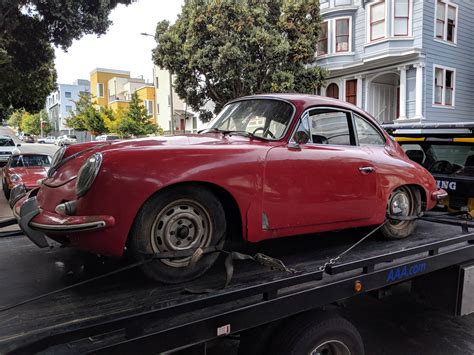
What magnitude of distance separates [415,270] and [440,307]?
748mm

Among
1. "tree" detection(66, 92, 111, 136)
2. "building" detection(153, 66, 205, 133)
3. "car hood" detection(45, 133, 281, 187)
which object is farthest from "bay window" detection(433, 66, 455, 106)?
"tree" detection(66, 92, 111, 136)

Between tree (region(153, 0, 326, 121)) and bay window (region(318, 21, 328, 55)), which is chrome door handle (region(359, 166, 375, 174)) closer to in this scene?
tree (region(153, 0, 326, 121))

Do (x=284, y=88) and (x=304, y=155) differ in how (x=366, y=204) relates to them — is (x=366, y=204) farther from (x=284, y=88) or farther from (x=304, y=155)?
(x=284, y=88)

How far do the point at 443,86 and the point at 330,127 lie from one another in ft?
56.6

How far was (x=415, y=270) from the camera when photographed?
336cm

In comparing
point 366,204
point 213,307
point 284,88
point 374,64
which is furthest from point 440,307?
point 374,64

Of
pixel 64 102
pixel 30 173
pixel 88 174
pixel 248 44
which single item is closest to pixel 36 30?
pixel 30 173

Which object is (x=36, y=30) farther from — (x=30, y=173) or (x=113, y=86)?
(x=113, y=86)

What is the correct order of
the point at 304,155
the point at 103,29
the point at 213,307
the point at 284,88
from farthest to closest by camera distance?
the point at 284,88, the point at 103,29, the point at 304,155, the point at 213,307

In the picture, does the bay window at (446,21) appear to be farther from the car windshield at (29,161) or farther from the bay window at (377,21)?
the car windshield at (29,161)

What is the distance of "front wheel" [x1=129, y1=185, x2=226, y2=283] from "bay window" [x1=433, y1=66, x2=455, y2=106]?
17.8m

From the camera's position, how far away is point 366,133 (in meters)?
4.06

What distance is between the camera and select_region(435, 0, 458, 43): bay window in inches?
717

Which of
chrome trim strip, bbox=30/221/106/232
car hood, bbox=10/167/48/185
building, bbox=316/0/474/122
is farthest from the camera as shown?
building, bbox=316/0/474/122
